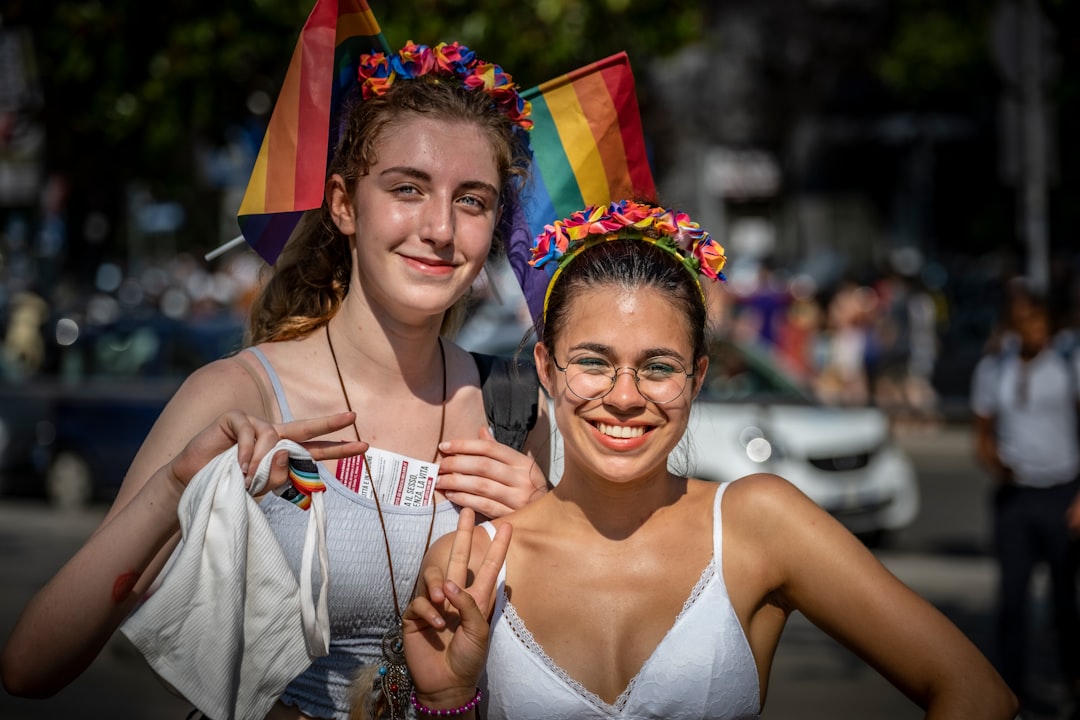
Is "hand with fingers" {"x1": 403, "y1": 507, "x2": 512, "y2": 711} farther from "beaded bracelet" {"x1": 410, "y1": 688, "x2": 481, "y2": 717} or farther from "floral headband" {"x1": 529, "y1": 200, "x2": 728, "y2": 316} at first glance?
"floral headband" {"x1": 529, "y1": 200, "x2": 728, "y2": 316}

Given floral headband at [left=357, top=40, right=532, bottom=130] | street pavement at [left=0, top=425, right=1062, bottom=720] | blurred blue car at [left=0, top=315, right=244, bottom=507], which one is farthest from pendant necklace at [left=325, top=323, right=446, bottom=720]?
blurred blue car at [left=0, top=315, right=244, bottom=507]

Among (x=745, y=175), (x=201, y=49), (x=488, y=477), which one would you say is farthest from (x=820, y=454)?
(x=745, y=175)

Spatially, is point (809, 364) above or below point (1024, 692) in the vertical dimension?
above

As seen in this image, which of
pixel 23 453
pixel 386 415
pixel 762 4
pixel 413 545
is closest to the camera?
pixel 413 545

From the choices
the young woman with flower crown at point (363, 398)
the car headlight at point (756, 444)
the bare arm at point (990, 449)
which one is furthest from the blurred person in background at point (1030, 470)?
the young woman with flower crown at point (363, 398)

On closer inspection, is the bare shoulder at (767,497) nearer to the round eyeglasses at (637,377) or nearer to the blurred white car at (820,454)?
the round eyeglasses at (637,377)

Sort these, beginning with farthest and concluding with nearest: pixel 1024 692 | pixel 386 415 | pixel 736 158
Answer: pixel 736 158 → pixel 1024 692 → pixel 386 415

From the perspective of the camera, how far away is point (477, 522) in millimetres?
2844

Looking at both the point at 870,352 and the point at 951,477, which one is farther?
the point at 870,352

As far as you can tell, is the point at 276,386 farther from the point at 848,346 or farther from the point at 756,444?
the point at 848,346

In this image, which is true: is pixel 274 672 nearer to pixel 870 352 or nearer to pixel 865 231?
pixel 870 352

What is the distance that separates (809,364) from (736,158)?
22.8 metres

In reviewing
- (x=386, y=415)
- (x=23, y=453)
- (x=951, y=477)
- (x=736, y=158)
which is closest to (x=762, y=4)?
(x=736, y=158)

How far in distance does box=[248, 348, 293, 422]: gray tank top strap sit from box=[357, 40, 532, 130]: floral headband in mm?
617
